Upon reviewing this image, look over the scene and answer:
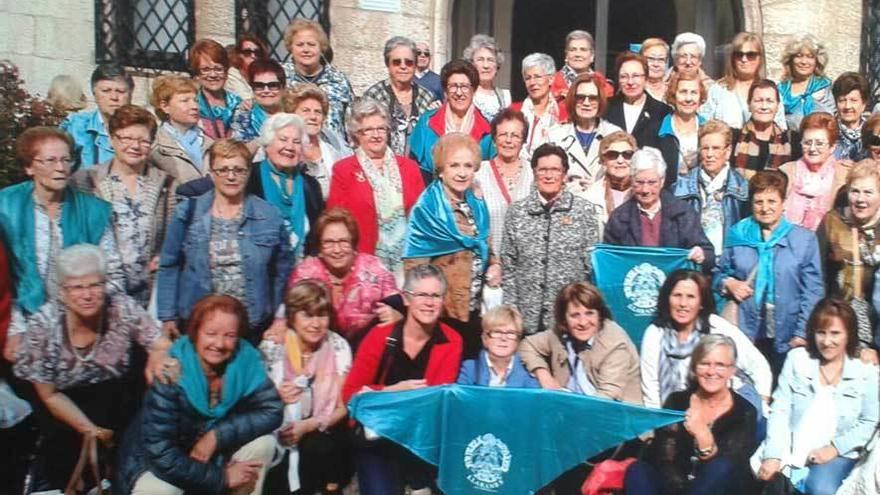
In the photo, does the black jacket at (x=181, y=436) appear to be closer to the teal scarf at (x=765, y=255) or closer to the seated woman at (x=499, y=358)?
the seated woman at (x=499, y=358)

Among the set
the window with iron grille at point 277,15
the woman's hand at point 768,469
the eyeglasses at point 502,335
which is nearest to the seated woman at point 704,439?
the woman's hand at point 768,469

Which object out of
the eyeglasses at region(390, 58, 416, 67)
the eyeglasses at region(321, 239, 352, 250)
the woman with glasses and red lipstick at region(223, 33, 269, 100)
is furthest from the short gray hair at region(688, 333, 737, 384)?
the woman with glasses and red lipstick at region(223, 33, 269, 100)

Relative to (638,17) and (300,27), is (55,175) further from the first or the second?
(638,17)

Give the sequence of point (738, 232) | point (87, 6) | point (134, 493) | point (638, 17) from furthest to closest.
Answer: point (638, 17)
point (87, 6)
point (738, 232)
point (134, 493)

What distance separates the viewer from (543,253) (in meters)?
7.35

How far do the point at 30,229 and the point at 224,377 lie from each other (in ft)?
4.11

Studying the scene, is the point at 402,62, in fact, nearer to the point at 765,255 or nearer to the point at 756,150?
the point at 756,150

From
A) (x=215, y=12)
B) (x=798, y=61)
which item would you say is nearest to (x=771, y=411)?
(x=798, y=61)

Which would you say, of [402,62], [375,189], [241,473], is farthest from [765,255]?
[241,473]

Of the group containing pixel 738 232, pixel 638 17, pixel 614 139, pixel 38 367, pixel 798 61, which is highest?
pixel 638 17

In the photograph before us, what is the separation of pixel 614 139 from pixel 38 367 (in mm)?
3353

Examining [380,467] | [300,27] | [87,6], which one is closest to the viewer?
[380,467]

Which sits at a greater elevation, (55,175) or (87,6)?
(87,6)

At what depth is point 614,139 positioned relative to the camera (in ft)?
25.3
